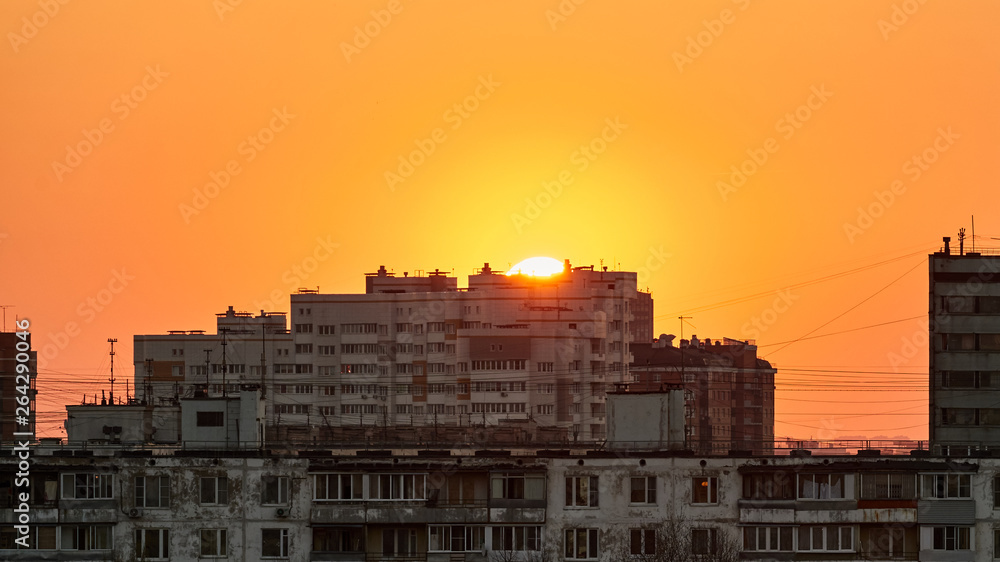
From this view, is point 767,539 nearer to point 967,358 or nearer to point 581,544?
point 581,544

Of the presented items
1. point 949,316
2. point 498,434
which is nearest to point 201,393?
point 498,434

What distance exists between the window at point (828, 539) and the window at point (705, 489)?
494cm

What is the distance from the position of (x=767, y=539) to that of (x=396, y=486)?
17539mm

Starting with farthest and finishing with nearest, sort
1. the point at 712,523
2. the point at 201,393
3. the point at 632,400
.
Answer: the point at 201,393 < the point at 632,400 < the point at 712,523

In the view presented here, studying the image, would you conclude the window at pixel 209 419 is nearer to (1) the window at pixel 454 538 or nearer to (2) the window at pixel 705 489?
(1) the window at pixel 454 538

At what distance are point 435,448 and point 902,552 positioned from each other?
27.8 metres

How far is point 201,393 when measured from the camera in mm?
100500

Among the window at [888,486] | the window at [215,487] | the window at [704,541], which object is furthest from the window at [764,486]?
the window at [215,487]

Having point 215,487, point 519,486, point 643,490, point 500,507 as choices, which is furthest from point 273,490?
point 643,490

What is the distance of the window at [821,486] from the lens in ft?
285

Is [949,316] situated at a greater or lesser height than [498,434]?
greater

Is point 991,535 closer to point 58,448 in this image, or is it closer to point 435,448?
point 435,448

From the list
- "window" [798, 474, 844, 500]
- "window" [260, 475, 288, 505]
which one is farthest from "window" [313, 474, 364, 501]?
"window" [798, 474, 844, 500]

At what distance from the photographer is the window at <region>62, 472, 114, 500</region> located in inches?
3410
